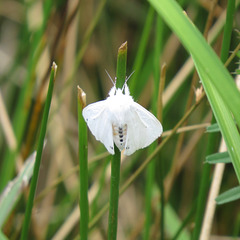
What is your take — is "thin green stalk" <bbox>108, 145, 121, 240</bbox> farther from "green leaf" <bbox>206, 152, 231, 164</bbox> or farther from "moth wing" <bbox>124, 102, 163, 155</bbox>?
"green leaf" <bbox>206, 152, 231, 164</bbox>

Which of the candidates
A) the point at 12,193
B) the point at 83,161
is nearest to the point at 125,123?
the point at 83,161

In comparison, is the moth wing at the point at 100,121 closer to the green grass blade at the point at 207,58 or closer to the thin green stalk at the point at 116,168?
the thin green stalk at the point at 116,168

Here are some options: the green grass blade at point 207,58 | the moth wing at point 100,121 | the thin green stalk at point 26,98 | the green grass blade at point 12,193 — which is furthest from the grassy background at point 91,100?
the green grass blade at point 207,58

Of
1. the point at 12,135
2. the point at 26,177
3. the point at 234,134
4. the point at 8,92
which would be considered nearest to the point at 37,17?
the point at 8,92

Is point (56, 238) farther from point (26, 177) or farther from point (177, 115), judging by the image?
point (177, 115)

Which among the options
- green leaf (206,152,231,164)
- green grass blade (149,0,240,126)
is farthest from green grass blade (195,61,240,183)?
green leaf (206,152,231,164)

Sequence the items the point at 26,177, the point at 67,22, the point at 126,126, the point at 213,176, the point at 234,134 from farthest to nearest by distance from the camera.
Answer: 1. the point at 67,22
2. the point at 213,176
3. the point at 26,177
4. the point at 126,126
5. the point at 234,134

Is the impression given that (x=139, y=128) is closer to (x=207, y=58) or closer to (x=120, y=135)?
(x=120, y=135)
